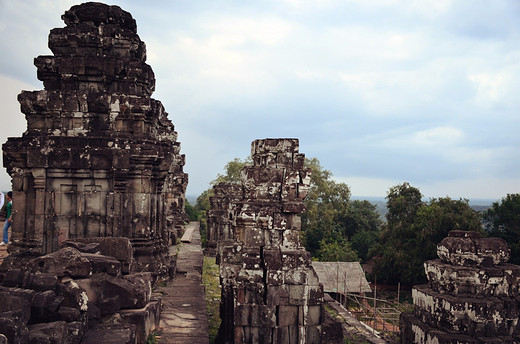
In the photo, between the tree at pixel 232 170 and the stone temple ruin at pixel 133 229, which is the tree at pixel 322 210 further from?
the stone temple ruin at pixel 133 229

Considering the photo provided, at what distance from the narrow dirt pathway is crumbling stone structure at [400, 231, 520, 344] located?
15.5 feet

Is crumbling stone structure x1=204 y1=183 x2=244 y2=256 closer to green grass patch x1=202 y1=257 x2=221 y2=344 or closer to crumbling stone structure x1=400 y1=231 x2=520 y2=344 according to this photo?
green grass patch x1=202 y1=257 x2=221 y2=344

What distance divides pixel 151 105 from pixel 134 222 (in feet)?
7.47

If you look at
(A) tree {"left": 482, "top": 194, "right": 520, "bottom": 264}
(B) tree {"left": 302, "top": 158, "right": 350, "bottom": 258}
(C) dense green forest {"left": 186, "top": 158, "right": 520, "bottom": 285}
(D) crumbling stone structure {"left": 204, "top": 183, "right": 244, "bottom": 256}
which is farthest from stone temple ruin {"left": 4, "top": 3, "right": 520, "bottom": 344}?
(B) tree {"left": 302, "top": 158, "right": 350, "bottom": 258}

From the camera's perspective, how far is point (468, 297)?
8.03m

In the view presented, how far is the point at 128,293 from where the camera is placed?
173 inches

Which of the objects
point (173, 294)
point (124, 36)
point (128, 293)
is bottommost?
point (173, 294)

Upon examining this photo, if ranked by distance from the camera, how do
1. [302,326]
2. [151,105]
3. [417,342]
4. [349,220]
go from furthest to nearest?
[349,220] < [417,342] < [151,105] < [302,326]

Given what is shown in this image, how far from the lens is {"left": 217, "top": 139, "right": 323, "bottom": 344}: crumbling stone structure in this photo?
508cm

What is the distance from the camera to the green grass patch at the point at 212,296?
269 inches

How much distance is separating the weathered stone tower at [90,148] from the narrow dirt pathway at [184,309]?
734mm

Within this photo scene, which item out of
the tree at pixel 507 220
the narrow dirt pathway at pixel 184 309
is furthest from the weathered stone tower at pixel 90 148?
the tree at pixel 507 220

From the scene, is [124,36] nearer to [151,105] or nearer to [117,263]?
[151,105]

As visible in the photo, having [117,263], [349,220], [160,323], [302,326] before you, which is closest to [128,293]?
[117,263]
